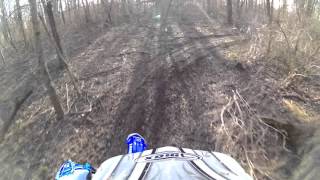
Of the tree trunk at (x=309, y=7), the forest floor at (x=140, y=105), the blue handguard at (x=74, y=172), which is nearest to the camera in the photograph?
the blue handguard at (x=74, y=172)

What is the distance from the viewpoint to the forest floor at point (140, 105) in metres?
8.30

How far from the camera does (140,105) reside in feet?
31.0

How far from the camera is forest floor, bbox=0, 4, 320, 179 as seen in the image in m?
8.30

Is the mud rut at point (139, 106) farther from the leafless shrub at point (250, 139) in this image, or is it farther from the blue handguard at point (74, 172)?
the blue handguard at point (74, 172)

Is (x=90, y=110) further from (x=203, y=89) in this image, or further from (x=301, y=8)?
(x=301, y=8)

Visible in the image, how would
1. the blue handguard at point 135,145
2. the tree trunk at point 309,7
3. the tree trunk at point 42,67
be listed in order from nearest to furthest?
the blue handguard at point 135,145
the tree trunk at point 42,67
the tree trunk at point 309,7

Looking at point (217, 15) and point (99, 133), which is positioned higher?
point (217, 15)

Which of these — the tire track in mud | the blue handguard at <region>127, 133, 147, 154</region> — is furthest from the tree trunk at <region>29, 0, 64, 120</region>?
the blue handguard at <region>127, 133, 147, 154</region>

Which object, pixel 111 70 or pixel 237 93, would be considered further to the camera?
pixel 111 70

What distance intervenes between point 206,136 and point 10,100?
8052 millimetres

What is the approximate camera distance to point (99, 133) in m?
8.84

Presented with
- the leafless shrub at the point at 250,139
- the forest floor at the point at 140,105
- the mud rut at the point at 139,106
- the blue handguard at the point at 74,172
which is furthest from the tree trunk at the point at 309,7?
the blue handguard at the point at 74,172

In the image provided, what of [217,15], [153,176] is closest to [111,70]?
[153,176]

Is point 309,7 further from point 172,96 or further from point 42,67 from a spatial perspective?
point 42,67
